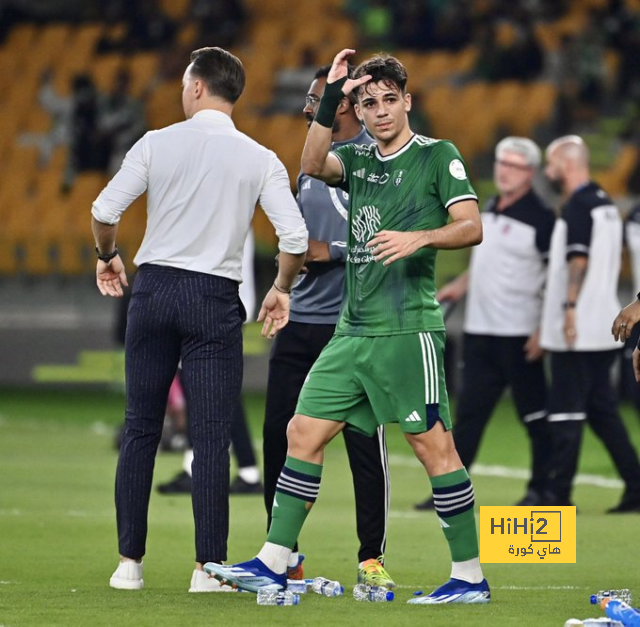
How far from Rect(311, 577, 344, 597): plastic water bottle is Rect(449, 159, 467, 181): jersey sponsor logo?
63.5 inches

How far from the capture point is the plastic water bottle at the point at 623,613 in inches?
192

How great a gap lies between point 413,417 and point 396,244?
0.67 meters

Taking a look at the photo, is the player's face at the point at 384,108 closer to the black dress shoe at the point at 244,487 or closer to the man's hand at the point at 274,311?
the man's hand at the point at 274,311

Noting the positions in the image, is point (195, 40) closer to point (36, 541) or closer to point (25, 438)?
point (25, 438)

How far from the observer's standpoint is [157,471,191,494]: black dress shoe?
972 centimetres

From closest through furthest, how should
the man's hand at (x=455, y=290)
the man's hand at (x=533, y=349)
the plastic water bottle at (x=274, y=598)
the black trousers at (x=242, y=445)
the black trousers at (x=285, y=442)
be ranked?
the plastic water bottle at (x=274, y=598), the black trousers at (x=285, y=442), the man's hand at (x=533, y=349), the man's hand at (x=455, y=290), the black trousers at (x=242, y=445)

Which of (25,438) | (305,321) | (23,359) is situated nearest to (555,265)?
(305,321)

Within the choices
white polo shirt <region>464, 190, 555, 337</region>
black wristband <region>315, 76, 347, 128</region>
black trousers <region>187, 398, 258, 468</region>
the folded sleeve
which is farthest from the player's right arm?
black trousers <region>187, 398, 258, 468</region>

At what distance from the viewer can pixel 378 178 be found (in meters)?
5.76

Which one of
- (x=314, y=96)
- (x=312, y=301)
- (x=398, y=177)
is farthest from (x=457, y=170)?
(x=312, y=301)

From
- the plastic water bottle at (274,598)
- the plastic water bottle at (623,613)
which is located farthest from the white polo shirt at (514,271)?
the plastic water bottle at (623,613)

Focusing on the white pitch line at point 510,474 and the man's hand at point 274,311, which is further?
the white pitch line at point 510,474

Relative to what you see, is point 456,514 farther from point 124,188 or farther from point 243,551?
point 243,551

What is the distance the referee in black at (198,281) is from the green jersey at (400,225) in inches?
11.5
